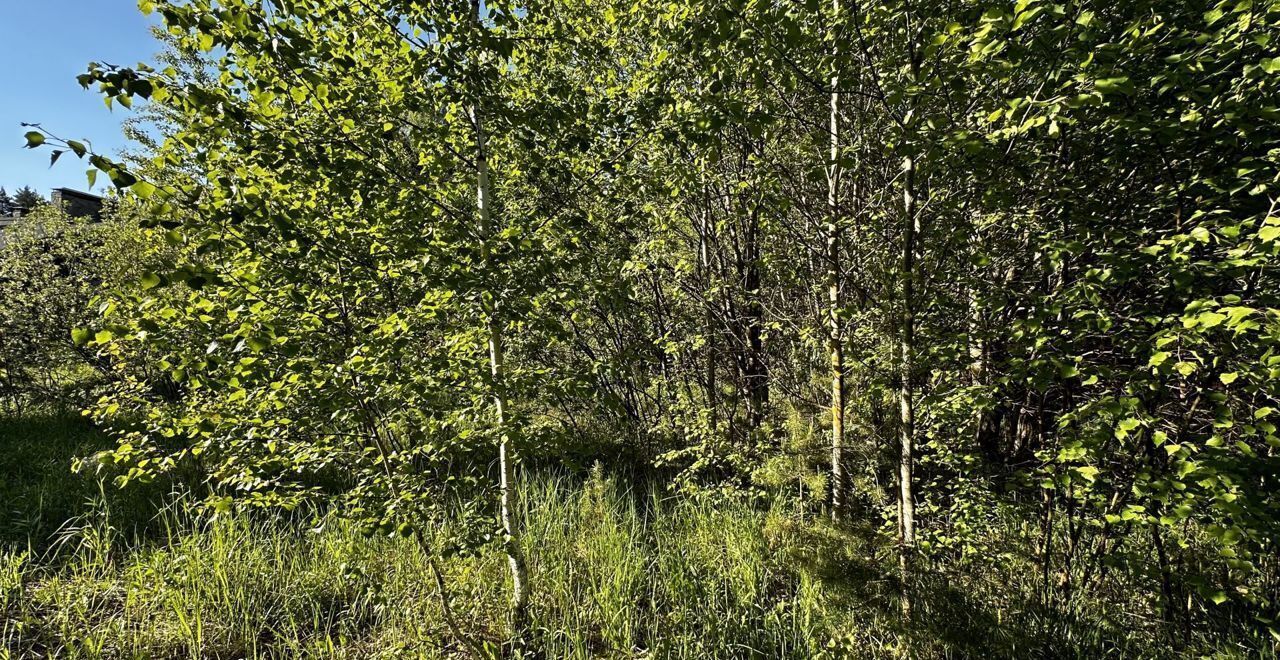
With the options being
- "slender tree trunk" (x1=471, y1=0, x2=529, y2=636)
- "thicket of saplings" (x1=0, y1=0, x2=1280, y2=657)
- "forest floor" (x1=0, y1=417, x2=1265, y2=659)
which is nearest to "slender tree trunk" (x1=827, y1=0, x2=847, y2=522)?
"thicket of saplings" (x1=0, y1=0, x2=1280, y2=657)

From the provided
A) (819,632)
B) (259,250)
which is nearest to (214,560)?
(259,250)

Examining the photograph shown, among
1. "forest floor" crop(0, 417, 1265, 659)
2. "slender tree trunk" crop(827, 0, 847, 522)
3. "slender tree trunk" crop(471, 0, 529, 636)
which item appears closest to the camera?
"slender tree trunk" crop(471, 0, 529, 636)

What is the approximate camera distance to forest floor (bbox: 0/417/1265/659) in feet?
8.84

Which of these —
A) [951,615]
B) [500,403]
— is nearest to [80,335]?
[500,403]

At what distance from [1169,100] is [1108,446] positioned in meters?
1.73

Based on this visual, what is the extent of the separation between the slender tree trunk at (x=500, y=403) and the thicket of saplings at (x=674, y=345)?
0.11ft

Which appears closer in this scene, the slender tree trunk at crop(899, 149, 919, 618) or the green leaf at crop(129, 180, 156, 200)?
the green leaf at crop(129, 180, 156, 200)

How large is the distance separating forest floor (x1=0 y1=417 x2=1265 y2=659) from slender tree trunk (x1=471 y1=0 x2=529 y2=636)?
15 cm

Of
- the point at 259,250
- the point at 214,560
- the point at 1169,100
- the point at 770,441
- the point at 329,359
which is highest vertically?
the point at 1169,100

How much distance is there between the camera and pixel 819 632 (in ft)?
9.28

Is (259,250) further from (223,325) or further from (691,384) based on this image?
(691,384)

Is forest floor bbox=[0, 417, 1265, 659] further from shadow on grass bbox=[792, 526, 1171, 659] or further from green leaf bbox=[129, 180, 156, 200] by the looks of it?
green leaf bbox=[129, 180, 156, 200]

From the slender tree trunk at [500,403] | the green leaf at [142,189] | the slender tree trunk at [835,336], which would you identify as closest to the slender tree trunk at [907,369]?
the slender tree trunk at [835,336]

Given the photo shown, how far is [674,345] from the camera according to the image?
4.40 metres
